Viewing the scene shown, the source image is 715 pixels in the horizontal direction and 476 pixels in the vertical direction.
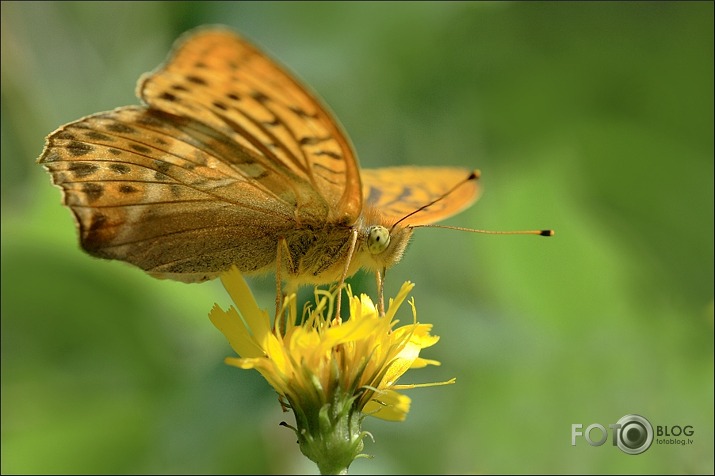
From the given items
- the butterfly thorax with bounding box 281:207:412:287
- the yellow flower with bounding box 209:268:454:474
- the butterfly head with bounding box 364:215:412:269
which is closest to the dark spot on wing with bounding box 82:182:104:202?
the yellow flower with bounding box 209:268:454:474

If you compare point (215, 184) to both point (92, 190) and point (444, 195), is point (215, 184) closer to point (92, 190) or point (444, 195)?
point (92, 190)

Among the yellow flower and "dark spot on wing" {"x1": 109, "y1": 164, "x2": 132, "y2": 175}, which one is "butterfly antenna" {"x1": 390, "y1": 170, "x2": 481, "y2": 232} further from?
"dark spot on wing" {"x1": 109, "y1": 164, "x2": 132, "y2": 175}

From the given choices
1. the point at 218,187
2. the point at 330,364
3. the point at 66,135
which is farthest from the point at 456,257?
the point at 66,135

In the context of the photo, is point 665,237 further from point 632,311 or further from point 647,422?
point 647,422

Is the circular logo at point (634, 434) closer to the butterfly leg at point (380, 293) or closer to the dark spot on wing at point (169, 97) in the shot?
the butterfly leg at point (380, 293)

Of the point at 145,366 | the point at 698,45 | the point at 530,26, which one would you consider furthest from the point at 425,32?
the point at 145,366

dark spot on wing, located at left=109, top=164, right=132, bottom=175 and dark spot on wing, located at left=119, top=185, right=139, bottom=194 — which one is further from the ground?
dark spot on wing, located at left=109, top=164, right=132, bottom=175
